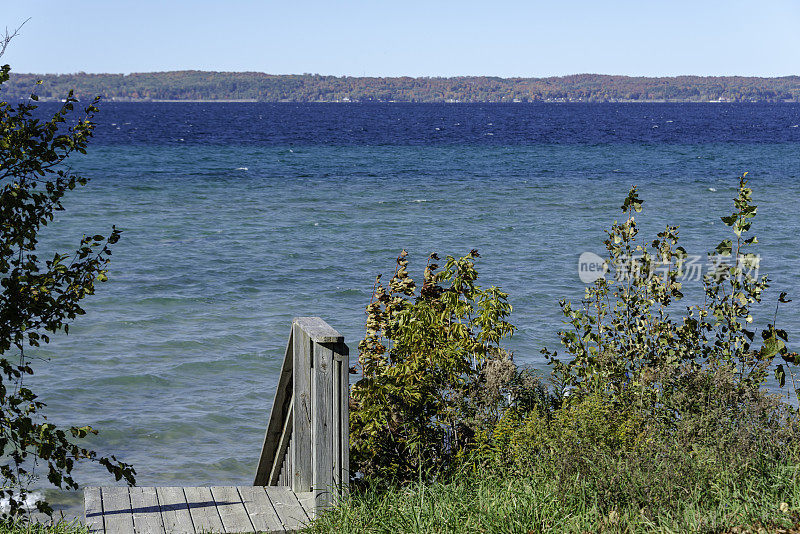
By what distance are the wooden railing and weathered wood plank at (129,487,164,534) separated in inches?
33.3

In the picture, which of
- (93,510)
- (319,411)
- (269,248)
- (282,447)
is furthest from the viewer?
(269,248)

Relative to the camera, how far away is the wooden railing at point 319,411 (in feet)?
14.9

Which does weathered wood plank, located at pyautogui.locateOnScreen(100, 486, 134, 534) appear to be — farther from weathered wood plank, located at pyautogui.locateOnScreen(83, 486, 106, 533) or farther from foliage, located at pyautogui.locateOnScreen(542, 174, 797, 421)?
foliage, located at pyautogui.locateOnScreen(542, 174, 797, 421)

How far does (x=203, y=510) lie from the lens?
4.79m

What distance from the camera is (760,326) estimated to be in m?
11.4

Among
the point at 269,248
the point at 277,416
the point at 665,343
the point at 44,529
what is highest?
the point at 665,343

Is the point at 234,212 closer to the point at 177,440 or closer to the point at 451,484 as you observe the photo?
the point at 177,440

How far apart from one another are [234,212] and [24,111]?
22.4 m

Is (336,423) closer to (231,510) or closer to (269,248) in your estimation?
(231,510)

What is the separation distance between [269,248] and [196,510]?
49.4 ft

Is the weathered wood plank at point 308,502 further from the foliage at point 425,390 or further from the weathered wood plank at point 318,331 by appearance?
the weathered wood plank at point 318,331

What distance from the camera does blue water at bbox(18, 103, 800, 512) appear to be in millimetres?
9328

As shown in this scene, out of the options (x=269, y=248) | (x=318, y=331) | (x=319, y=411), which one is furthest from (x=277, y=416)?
(x=269, y=248)

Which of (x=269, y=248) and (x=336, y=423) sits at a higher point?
(x=336, y=423)
